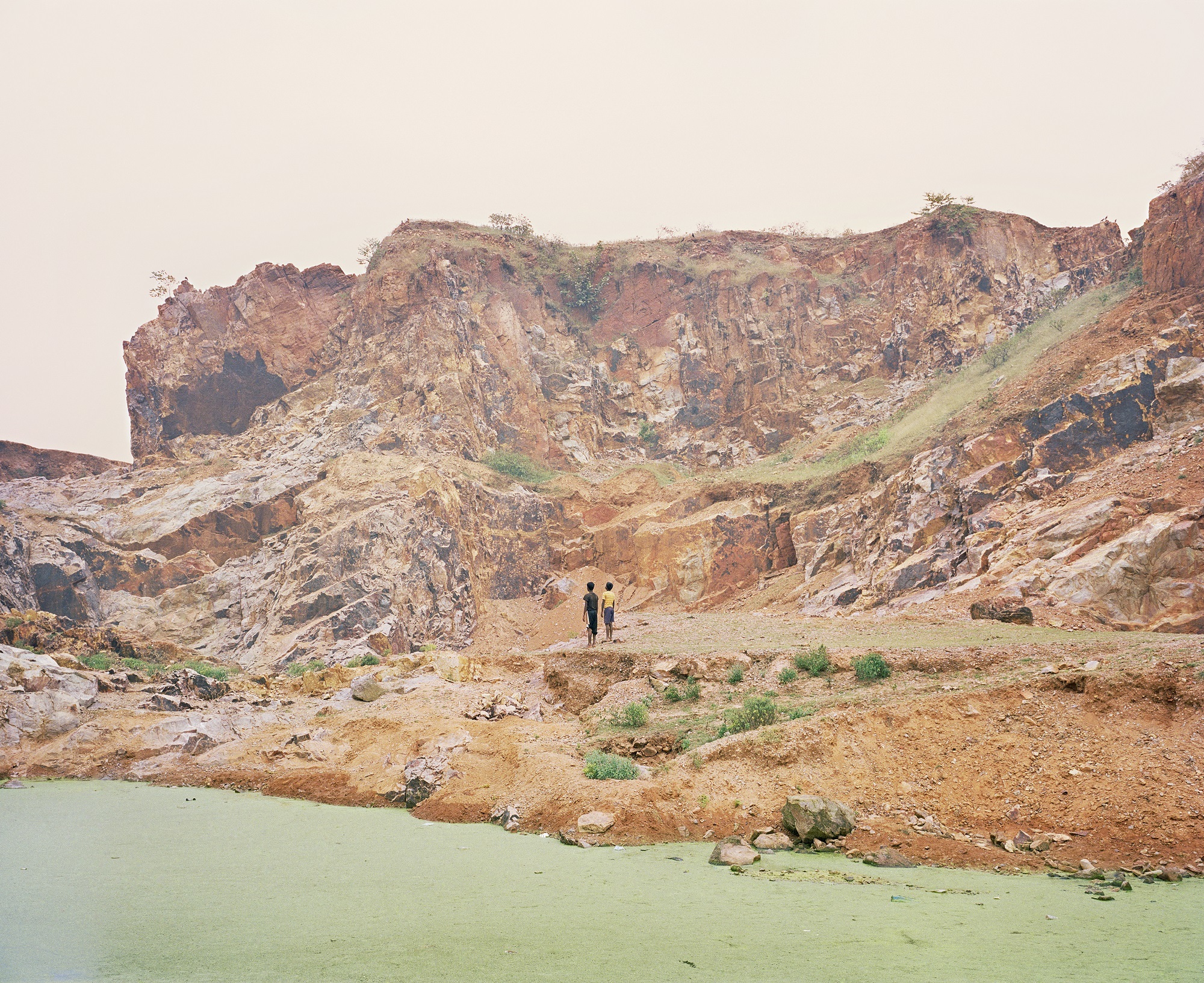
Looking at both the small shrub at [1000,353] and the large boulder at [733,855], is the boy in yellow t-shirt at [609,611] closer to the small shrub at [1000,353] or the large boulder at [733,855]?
the large boulder at [733,855]

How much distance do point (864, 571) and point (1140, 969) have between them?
2168 cm

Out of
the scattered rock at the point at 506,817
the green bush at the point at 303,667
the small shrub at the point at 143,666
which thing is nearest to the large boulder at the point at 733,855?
the scattered rock at the point at 506,817

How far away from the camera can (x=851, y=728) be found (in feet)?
28.5

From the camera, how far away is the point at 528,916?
15.4 feet

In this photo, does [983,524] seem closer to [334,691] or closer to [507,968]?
[334,691]

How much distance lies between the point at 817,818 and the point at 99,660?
60.9ft

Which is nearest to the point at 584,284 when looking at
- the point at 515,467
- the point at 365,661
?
the point at 515,467

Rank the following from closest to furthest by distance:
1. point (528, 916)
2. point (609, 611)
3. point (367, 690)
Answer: point (528, 916)
point (367, 690)
point (609, 611)

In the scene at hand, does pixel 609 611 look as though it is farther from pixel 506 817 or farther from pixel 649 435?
pixel 649 435

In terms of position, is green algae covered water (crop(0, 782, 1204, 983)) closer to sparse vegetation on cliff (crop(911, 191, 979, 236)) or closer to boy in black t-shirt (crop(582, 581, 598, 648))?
boy in black t-shirt (crop(582, 581, 598, 648))

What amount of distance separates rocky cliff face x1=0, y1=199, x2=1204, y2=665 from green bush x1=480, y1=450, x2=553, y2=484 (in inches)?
36.8

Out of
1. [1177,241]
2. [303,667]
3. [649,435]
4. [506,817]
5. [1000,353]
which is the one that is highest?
[1177,241]

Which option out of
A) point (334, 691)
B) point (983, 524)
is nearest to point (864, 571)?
point (983, 524)

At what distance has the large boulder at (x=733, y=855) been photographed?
6.44 meters
